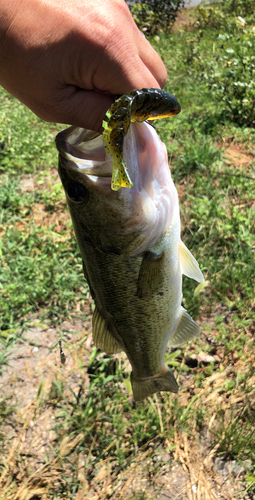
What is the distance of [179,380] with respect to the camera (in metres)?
2.66

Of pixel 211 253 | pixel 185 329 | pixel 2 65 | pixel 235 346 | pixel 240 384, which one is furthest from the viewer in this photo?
pixel 211 253

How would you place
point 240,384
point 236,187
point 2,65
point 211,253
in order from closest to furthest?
point 2,65 → point 240,384 → point 211,253 → point 236,187

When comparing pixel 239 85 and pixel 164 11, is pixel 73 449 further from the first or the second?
pixel 164 11

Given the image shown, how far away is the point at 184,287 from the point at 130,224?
70.6 inches

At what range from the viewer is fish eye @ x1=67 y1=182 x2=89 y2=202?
1308 mm

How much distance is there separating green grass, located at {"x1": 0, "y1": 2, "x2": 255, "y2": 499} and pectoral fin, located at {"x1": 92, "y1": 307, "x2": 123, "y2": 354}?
0.86 m

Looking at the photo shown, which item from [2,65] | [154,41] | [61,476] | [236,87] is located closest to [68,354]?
[61,476]

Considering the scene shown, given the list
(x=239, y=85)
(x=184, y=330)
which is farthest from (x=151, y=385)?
(x=239, y=85)

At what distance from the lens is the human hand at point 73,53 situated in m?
1.12

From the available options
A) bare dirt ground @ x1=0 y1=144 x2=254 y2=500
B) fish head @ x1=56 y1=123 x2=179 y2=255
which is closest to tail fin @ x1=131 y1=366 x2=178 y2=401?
bare dirt ground @ x1=0 y1=144 x2=254 y2=500

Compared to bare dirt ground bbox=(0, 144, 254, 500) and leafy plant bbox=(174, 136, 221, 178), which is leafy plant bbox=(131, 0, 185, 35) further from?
bare dirt ground bbox=(0, 144, 254, 500)

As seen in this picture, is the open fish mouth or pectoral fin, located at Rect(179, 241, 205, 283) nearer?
the open fish mouth

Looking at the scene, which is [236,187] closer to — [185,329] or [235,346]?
[235,346]

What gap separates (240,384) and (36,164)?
146 inches
